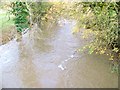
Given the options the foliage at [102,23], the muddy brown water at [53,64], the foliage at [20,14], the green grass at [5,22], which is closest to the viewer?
the foliage at [102,23]

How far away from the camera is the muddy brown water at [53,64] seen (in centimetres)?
308

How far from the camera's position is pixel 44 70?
11.2 feet

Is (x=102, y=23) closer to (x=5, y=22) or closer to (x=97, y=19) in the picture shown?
(x=97, y=19)

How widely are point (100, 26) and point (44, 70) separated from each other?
3.67ft

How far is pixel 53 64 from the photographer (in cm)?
354

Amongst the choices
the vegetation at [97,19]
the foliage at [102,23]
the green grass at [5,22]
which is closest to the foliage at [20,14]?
the vegetation at [97,19]

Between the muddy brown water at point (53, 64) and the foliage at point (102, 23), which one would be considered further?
the muddy brown water at point (53, 64)

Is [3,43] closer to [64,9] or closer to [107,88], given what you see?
[64,9]

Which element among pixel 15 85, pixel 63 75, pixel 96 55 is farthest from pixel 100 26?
pixel 15 85

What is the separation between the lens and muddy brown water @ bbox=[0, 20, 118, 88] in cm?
308

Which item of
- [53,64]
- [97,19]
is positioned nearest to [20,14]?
[53,64]

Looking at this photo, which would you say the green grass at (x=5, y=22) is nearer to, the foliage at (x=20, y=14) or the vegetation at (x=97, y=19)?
the foliage at (x=20, y=14)

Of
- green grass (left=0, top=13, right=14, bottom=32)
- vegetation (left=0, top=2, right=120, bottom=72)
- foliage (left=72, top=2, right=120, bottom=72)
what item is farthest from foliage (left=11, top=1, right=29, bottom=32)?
foliage (left=72, top=2, right=120, bottom=72)

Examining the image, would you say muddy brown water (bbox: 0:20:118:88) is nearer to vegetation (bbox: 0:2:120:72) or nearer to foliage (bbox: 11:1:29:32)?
foliage (bbox: 11:1:29:32)
